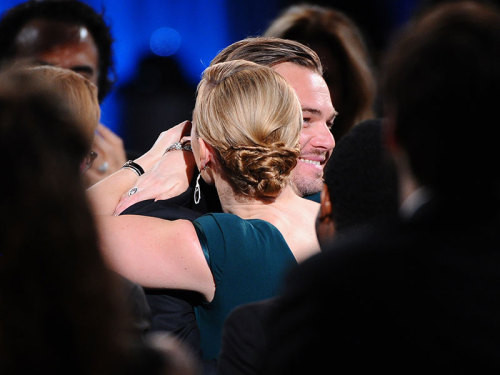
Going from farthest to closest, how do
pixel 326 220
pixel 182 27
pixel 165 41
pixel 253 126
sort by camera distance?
pixel 182 27 → pixel 165 41 → pixel 253 126 → pixel 326 220

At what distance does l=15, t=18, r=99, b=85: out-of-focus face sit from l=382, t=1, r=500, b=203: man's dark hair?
7.61 feet

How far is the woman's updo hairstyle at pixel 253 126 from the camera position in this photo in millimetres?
1636

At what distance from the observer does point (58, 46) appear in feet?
9.90

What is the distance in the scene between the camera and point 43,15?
3.16 metres

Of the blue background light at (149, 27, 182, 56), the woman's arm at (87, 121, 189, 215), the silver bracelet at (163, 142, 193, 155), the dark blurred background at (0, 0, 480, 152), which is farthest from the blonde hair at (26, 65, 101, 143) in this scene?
the blue background light at (149, 27, 182, 56)

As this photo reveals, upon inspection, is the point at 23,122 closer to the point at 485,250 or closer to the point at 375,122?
the point at 485,250

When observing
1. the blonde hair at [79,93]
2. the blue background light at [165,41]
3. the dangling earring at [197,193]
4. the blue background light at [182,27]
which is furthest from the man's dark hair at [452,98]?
the blue background light at [165,41]

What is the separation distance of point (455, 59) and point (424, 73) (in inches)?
1.5

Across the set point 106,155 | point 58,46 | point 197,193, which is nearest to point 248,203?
point 197,193

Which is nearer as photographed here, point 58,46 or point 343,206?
point 343,206

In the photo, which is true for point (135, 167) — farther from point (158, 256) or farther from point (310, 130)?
point (158, 256)

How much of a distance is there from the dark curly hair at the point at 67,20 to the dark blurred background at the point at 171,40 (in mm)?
740

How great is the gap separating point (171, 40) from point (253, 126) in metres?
2.93

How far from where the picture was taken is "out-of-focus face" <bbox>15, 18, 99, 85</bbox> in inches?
117
